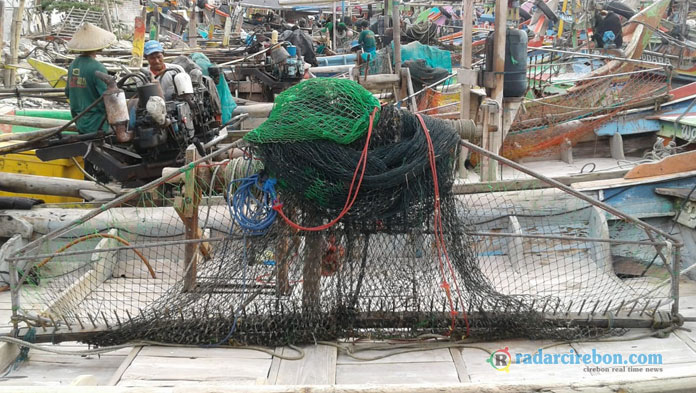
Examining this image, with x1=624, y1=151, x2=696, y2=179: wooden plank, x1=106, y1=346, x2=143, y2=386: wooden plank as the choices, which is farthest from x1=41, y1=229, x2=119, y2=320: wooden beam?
x1=624, y1=151, x2=696, y2=179: wooden plank

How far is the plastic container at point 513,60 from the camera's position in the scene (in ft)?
21.9

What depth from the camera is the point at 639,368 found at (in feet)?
11.1

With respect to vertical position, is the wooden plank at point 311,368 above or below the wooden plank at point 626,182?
below

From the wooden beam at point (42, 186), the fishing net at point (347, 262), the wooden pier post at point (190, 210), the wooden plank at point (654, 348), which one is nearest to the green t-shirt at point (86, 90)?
the wooden beam at point (42, 186)

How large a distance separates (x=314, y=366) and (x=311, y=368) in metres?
0.03

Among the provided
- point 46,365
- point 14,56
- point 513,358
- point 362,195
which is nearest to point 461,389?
point 513,358

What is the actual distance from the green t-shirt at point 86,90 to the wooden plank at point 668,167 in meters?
4.77

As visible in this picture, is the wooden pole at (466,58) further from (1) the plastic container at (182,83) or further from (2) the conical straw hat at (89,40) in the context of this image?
(2) the conical straw hat at (89,40)

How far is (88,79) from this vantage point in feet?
20.0

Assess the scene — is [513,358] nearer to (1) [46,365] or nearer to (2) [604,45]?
(1) [46,365]

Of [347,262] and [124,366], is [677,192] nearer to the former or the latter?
[347,262]

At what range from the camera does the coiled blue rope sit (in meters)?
3.68

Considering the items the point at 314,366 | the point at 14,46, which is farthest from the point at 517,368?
the point at 14,46

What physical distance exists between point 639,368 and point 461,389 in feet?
3.95
